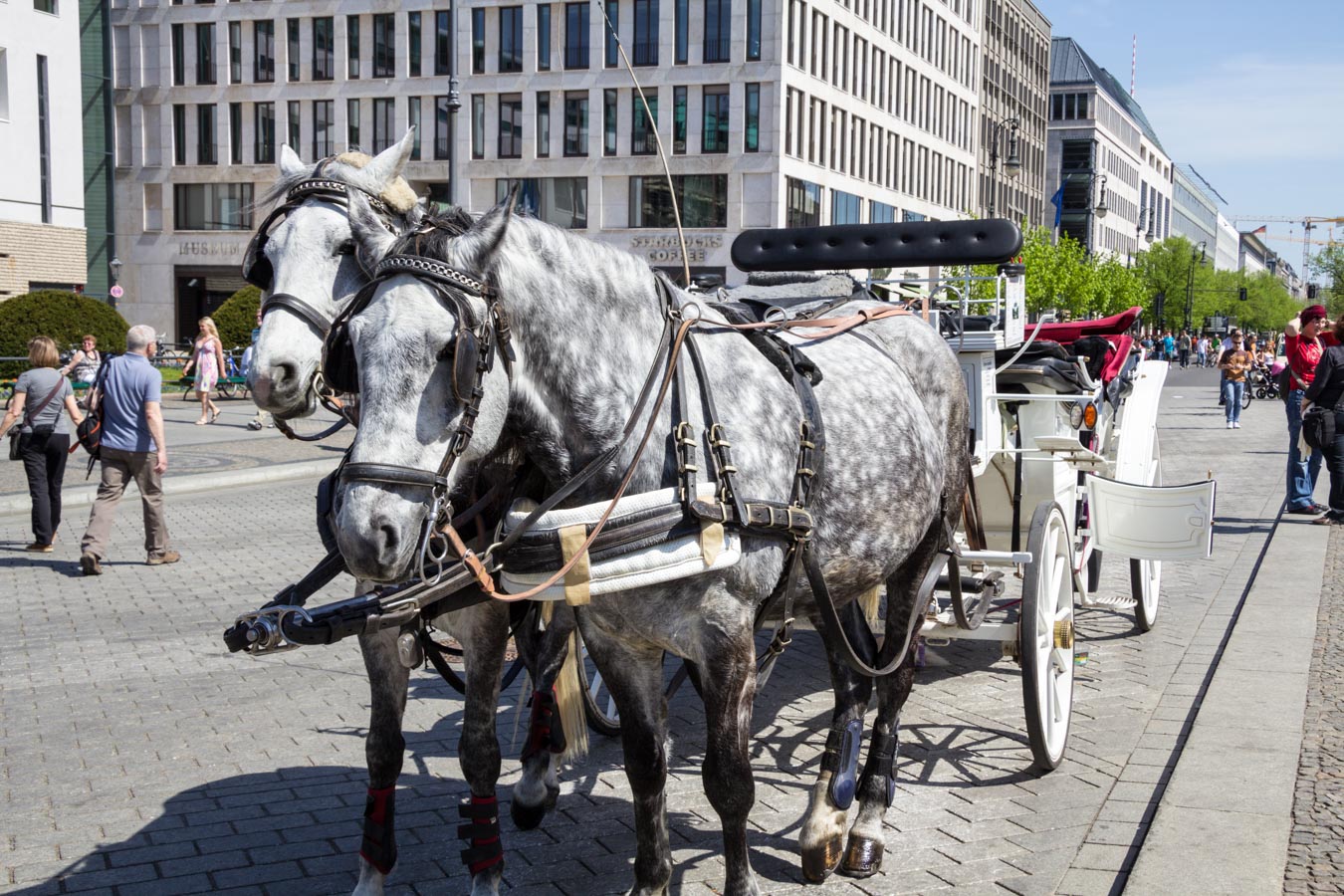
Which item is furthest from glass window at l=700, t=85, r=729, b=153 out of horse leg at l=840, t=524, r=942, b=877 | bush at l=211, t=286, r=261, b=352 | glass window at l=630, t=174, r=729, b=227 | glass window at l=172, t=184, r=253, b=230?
horse leg at l=840, t=524, r=942, b=877

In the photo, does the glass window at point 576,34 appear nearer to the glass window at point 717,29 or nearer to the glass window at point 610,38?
the glass window at point 610,38

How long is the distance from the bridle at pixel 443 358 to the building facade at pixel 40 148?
128 feet

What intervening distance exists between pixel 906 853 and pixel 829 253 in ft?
10.4

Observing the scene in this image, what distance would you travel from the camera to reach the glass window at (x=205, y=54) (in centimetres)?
5888

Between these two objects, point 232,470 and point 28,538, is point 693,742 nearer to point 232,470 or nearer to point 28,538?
point 28,538

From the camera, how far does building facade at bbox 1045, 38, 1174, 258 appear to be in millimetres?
108812

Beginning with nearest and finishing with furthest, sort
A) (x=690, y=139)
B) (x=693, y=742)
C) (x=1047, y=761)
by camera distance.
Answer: (x=1047, y=761) → (x=693, y=742) → (x=690, y=139)

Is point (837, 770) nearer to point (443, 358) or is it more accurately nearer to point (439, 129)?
point (443, 358)

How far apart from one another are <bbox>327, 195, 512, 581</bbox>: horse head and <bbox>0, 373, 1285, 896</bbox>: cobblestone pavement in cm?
189

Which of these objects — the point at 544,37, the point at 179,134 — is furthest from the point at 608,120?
the point at 179,134

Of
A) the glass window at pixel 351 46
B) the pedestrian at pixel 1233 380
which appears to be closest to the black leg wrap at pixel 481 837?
the pedestrian at pixel 1233 380

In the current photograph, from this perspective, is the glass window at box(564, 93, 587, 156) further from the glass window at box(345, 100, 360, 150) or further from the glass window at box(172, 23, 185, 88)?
the glass window at box(172, 23, 185, 88)

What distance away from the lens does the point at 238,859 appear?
447 cm

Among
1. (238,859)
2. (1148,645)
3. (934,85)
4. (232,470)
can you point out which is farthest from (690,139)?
(238,859)
